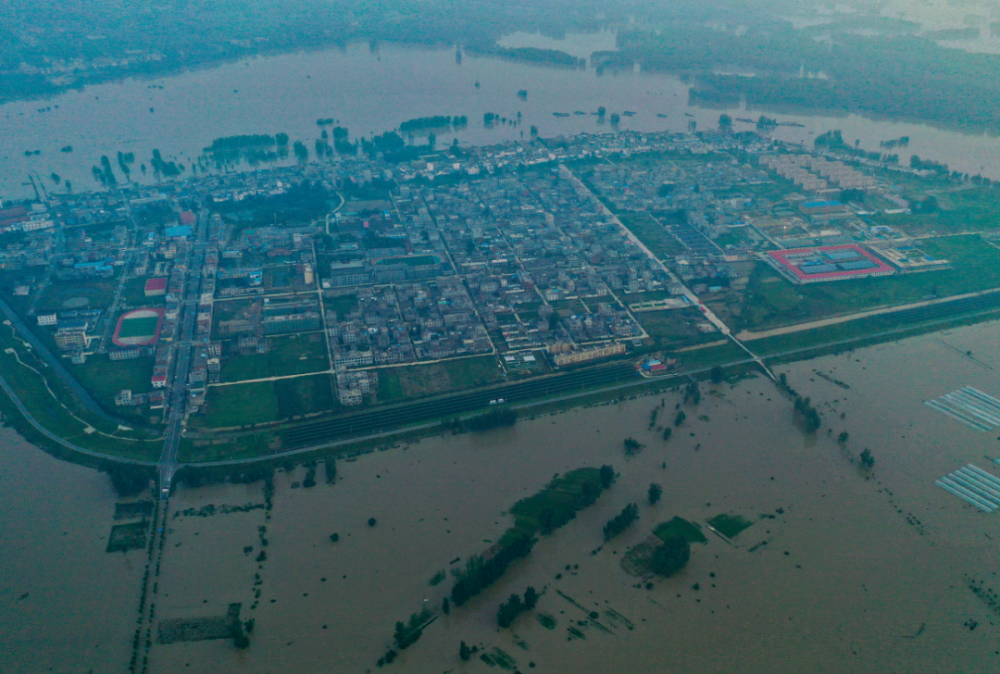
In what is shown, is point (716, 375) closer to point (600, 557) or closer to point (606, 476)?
point (606, 476)

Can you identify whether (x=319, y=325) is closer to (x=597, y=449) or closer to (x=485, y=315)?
(x=485, y=315)

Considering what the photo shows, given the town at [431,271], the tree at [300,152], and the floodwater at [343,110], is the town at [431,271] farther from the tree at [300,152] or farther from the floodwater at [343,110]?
the floodwater at [343,110]

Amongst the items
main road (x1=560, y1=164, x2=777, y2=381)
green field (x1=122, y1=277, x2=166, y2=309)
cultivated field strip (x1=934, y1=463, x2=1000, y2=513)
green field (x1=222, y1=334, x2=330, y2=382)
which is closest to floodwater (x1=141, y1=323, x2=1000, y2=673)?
cultivated field strip (x1=934, y1=463, x2=1000, y2=513)

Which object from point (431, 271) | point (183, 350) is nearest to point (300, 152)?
point (431, 271)

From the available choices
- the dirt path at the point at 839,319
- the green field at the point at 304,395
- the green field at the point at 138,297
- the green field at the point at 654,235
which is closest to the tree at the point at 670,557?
the green field at the point at 304,395

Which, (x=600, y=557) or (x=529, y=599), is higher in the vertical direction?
(x=529, y=599)

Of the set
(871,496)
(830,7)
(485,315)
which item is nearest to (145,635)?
(485,315)

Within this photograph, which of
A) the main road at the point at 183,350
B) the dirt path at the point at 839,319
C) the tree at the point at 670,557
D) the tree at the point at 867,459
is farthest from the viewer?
the dirt path at the point at 839,319
